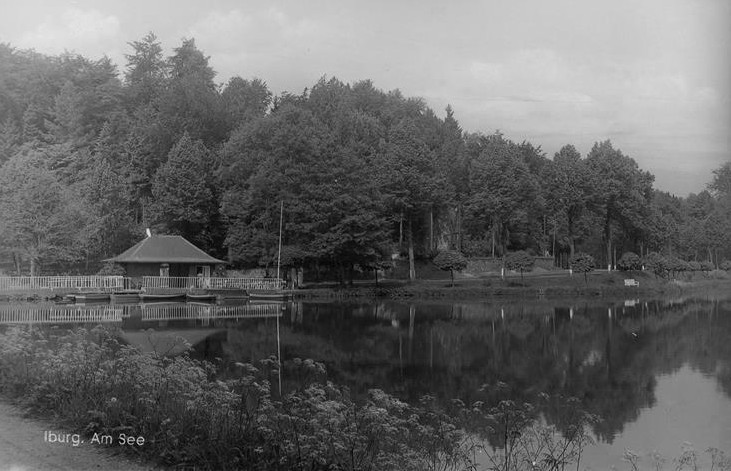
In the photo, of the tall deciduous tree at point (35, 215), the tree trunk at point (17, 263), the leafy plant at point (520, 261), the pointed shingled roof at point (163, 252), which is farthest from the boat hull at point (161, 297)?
the leafy plant at point (520, 261)

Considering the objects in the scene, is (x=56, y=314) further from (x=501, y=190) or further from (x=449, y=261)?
(x=501, y=190)

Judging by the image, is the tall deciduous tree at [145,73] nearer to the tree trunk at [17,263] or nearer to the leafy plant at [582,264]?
the tree trunk at [17,263]

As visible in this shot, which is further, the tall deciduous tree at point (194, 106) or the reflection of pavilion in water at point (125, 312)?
the tall deciduous tree at point (194, 106)

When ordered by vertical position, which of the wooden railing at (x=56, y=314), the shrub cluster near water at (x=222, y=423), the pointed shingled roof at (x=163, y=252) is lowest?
the wooden railing at (x=56, y=314)

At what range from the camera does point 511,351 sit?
1703cm

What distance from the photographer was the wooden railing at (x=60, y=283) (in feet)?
96.2

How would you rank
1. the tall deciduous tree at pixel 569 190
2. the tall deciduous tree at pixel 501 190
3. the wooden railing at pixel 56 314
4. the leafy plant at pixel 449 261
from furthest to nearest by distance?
the tall deciduous tree at pixel 569 190, the tall deciduous tree at pixel 501 190, the leafy plant at pixel 449 261, the wooden railing at pixel 56 314

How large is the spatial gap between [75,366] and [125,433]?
80.3 inches

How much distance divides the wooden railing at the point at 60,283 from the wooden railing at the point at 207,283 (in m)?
1.53

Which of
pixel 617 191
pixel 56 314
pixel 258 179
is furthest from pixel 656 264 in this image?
pixel 56 314

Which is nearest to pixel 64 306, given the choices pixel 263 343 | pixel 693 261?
pixel 263 343

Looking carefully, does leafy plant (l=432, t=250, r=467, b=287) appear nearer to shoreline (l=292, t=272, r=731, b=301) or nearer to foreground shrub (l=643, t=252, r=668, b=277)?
shoreline (l=292, t=272, r=731, b=301)

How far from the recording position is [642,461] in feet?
24.9

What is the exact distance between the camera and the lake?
9906mm
